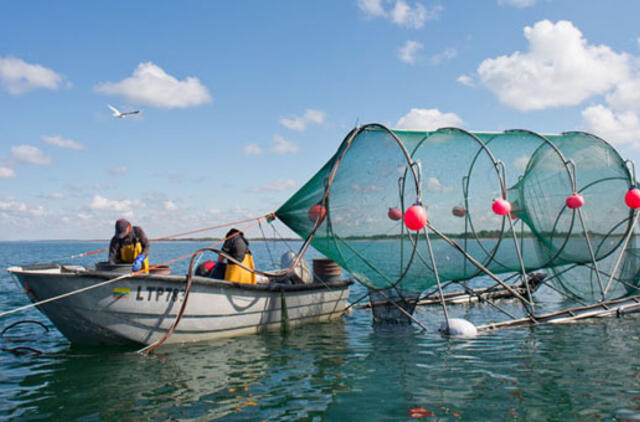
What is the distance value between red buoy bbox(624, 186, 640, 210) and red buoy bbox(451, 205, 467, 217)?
4795 mm

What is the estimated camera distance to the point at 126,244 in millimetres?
10703

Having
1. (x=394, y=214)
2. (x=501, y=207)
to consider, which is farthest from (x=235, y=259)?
(x=501, y=207)

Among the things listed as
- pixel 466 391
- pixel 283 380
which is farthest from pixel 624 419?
pixel 283 380

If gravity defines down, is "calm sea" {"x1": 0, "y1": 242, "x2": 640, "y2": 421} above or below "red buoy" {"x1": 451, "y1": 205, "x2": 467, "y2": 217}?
below

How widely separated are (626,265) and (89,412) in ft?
45.4

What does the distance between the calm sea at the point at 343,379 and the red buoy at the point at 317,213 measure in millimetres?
2821

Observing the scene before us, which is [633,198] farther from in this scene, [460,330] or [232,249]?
[232,249]

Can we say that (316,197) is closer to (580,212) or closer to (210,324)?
(210,324)

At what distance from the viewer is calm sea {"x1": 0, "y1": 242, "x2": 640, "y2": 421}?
6.59 m

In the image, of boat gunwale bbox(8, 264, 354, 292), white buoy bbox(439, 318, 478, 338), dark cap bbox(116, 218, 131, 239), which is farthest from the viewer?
white buoy bbox(439, 318, 478, 338)

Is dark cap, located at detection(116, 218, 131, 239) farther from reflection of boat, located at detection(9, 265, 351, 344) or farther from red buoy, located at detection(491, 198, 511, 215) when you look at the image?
red buoy, located at detection(491, 198, 511, 215)

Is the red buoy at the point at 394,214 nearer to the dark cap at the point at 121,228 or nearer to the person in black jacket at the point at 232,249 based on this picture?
the person in black jacket at the point at 232,249

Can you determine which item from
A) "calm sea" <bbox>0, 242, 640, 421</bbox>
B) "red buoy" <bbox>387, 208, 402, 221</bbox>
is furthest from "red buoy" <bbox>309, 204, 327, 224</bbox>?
"calm sea" <bbox>0, 242, 640, 421</bbox>

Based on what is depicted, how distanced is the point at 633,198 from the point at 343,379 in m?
9.73
